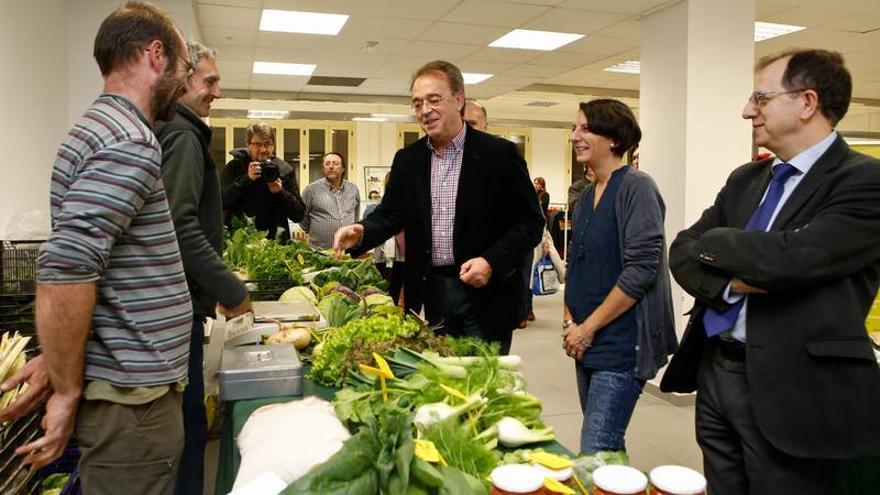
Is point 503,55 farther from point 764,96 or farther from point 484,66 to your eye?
point 764,96

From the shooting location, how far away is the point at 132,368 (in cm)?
148

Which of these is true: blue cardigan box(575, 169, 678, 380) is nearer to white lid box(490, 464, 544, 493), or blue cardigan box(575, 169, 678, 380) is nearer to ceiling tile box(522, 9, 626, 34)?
white lid box(490, 464, 544, 493)

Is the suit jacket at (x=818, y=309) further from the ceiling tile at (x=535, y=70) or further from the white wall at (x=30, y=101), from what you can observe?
the ceiling tile at (x=535, y=70)

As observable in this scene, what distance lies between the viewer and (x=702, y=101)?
4.84 metres

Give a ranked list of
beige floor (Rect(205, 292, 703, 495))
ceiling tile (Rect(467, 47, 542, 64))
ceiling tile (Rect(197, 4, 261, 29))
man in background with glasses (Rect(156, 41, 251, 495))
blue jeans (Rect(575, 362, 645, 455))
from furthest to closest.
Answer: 1. ceiling tile (Rect(467, 47, 542, 64))
2. ceiling tile (Rect(197, 4, 261, 29))
3. beige floor (Rect(205, 292, 703, 495))
4. blue jeans (Rect(575, 362, 645, 455))
5. man in background with glasses (Rect(156, 41, 251, 495))

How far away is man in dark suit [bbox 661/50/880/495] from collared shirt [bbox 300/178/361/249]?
4250mm

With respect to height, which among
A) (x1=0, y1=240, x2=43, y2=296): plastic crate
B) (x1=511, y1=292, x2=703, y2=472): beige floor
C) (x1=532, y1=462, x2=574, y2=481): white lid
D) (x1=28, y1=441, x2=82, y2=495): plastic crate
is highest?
(x1=0, y1=240, x2=43, y2=296): plastic crate

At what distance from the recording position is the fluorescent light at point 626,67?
26.0ft

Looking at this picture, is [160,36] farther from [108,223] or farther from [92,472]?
[92,472]

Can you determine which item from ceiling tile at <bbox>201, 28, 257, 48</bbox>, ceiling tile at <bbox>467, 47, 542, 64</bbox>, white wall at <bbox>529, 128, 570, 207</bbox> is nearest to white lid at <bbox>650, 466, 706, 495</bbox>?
ceiling tile at <bbox>201, 28, 257, 48</bbox>

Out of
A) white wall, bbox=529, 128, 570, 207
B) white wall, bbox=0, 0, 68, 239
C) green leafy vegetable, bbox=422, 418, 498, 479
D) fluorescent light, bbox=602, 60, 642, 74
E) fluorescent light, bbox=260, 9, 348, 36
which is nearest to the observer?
green leafy vegetable, bbox=422, 418, 498, 479

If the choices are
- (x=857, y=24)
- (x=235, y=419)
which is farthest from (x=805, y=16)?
(x=235, y=419)

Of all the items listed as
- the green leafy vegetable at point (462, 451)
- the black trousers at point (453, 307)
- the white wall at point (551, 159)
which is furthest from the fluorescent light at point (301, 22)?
the white wall at point (551, 159)

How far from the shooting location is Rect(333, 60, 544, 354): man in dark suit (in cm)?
246
